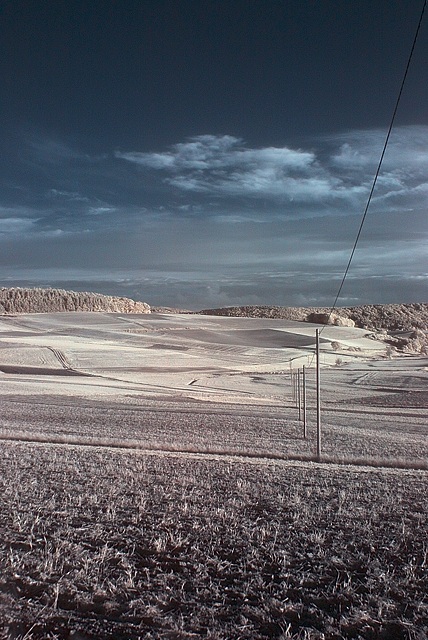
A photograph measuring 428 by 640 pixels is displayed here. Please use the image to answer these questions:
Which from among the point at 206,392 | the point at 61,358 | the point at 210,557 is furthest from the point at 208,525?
the point at 61,358

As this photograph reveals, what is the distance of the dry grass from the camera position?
6422 millimetres

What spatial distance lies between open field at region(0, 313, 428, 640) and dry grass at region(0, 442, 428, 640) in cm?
3

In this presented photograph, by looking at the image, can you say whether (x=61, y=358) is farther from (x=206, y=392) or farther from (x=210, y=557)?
(x=210, y=557)

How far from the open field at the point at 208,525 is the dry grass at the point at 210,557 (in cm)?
3

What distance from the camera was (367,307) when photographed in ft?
655

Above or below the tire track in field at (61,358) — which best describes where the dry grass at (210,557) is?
above

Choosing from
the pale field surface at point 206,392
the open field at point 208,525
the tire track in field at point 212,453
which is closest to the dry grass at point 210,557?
the open field at point 208,525

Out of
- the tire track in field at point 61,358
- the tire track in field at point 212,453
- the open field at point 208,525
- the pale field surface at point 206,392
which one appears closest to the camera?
the open field at point 208,525

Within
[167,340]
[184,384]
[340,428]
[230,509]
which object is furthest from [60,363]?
[230,509]

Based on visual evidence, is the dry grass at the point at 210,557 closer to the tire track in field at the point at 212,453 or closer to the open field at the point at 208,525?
the open field at the point at 208,525

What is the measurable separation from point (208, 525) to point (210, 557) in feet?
5.16

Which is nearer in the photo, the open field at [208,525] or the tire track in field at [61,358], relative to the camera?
the open field at [208,525]

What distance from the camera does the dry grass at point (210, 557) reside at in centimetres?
642

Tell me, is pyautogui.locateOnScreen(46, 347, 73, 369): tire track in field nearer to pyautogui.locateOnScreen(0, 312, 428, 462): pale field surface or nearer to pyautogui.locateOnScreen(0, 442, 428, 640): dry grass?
pyautogui.locateOnScreen(0, 312, 428, 462): pale field surface
